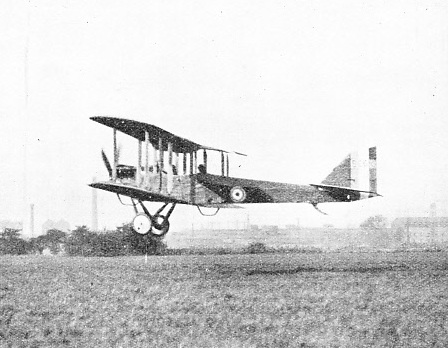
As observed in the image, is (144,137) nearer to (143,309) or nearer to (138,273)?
(138,273)

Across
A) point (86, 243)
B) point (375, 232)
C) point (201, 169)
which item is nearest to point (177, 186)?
point (201, 169)

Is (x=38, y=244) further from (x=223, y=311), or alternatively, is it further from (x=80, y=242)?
(x=223, y=311)

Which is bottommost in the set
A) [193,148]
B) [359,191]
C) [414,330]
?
[414,330]

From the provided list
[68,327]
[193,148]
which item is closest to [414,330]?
[68,327]

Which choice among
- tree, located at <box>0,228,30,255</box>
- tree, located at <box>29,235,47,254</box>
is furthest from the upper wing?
tree, located at <box>29,235,47,254</box>

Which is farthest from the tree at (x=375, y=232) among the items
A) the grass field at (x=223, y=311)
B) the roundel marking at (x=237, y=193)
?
the grass field at (x=223, y=311)

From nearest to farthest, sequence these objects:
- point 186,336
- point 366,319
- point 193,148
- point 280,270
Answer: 1. point 186,336
2. point 366,319
3. point 193,148
4. point 280,270

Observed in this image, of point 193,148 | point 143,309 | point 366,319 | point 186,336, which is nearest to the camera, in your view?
point 186,336
